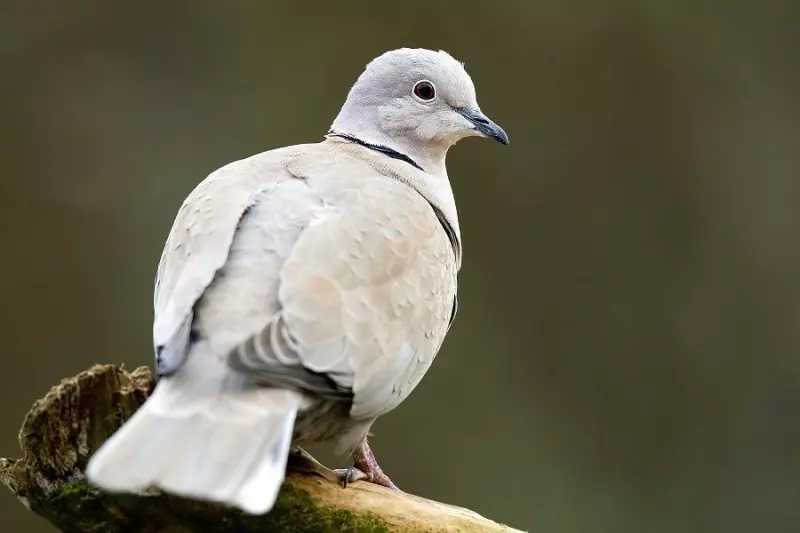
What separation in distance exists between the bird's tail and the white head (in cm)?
119

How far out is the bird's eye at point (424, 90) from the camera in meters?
3.02

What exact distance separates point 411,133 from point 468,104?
0.53ft

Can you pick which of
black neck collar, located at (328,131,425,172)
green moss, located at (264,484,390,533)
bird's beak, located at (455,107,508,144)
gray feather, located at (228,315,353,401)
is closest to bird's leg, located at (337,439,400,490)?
green moss, located at (264,484,390,533)

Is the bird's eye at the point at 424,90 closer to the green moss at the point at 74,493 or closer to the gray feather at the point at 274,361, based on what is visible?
the gray feather at the point at 274,361

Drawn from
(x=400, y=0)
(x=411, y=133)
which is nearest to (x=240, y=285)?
(x=411, y=133)

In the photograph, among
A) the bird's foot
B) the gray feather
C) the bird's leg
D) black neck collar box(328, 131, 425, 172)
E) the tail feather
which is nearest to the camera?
the tail feather

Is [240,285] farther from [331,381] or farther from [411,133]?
[411,133]

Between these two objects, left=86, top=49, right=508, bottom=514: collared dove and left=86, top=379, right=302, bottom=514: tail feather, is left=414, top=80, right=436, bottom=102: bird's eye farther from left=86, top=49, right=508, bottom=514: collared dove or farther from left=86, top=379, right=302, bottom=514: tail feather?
left=86, top=379, right=302, bottom=514: tail feather

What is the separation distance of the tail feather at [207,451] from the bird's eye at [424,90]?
126 centimetres

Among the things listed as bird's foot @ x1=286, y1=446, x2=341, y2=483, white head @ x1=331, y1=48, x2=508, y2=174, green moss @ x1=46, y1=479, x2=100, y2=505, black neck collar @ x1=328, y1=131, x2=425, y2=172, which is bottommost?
green moss @ x1=46, y1=479, x2=100, y2=505

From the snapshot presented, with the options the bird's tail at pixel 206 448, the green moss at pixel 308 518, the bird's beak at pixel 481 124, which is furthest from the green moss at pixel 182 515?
the bird's beak at pixel 481 124

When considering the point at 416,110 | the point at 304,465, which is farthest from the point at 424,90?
the point at 304,465

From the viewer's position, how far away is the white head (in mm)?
3006

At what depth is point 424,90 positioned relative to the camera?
9.93 feet
